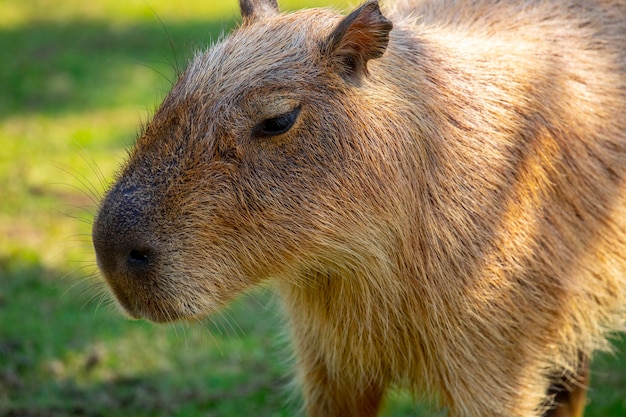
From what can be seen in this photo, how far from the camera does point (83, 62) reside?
9781mm

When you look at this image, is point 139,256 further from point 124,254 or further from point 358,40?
point 358,40

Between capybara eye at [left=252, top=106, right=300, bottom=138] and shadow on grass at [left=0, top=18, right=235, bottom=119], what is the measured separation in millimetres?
5526

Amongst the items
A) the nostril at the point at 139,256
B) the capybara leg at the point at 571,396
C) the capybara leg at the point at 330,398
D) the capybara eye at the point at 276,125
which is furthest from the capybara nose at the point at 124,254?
the capybara leg at the point at 571,396

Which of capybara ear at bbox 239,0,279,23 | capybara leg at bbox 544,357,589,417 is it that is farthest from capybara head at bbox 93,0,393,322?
capybara leg at bbox 544,357,589,417

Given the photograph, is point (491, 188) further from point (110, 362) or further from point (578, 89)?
point (110, 362)

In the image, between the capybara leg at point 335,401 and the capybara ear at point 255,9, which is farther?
the capybara leg at point 335,401

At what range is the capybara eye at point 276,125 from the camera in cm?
288

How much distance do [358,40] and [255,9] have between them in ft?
1.80

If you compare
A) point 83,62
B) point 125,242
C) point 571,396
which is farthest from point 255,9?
point 83,62

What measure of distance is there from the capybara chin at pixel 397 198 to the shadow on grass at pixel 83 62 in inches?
205

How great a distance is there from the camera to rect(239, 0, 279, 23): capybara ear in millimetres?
3258

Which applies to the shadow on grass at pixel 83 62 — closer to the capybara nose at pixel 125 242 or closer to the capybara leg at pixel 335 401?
the capybara leg at pixel 335 401

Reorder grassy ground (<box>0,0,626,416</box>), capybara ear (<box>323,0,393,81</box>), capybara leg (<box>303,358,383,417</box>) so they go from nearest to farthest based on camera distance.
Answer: capybara ear (<box>323,0,393,81</box>) → capybara leg (<box>303,358,383,417</box>) → grassy ground (<box>0,0,626,416</box>)

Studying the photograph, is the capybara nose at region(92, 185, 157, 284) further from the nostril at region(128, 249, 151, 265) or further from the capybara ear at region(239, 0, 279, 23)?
the capybara ear at region(239, 0, 279, 23)
